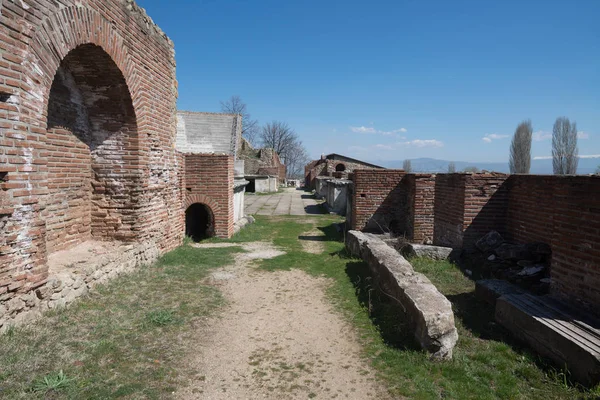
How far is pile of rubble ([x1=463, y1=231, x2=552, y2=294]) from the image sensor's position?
5622 millimetres

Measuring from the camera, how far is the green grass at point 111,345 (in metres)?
3.05

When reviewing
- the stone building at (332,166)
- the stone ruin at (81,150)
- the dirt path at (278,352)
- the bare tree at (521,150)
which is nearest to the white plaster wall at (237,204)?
the stone ruin at (81,150)

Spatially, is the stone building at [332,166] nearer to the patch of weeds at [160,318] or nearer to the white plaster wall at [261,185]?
the white plaster wall at [261,185]

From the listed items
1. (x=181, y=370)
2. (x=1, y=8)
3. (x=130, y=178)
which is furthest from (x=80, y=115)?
(x=181, y=370)

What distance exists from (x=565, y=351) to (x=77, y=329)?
5.05 metres

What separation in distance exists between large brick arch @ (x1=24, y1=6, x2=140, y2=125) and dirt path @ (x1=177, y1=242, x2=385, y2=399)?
11.1 feet

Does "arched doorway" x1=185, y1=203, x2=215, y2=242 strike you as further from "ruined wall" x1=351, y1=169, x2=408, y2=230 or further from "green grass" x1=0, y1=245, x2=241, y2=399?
"green grass" x1=0, y1=245, x2=241, y2=399

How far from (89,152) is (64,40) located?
7.92 ft

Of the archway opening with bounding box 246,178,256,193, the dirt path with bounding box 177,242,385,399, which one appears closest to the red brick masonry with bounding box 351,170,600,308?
the dirt path with bounding box 177,242,385,399

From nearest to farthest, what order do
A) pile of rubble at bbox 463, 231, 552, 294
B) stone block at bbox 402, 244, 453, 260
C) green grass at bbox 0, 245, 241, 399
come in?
green grass at bbox 0, 245, 241, 399, pile of rubble at bbox 463, 231, 552, 294, stone block at bbox 402, 244, 453, 260

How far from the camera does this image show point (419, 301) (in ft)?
13.9

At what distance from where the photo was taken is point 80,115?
6.15 meters

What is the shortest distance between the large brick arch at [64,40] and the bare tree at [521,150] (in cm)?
4326

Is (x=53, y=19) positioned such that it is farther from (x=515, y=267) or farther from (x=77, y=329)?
(x=515, y=267)
